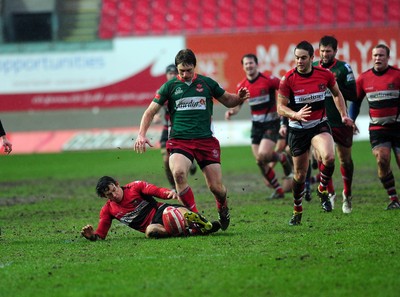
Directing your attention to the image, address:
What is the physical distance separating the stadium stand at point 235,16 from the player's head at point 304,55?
20.7 meters

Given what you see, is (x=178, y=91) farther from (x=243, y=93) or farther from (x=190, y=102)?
(x=243, y=93)

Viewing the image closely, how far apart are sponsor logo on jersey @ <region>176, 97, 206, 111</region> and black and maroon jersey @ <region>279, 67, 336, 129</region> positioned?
1166 mm

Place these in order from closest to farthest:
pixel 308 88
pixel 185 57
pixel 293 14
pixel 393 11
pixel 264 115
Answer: pixel 185 57 < pixel 308 88 < pixel 264 115 < pixel 393 11 < pixel 293 14

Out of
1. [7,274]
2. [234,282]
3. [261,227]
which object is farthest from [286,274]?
[261,227]

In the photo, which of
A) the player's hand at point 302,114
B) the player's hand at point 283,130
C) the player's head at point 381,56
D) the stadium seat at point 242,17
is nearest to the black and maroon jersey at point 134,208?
the player's hand at point 302,114

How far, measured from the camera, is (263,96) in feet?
53.1

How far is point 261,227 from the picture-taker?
38.6ft

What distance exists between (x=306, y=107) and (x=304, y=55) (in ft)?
2.29

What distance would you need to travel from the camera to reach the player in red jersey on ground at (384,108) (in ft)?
43.7

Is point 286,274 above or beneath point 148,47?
beneath

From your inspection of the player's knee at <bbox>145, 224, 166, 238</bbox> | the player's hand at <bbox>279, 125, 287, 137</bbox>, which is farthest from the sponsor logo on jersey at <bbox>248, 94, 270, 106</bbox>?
the player's knee at <bbox>145, 224, 166, 238</bbox>

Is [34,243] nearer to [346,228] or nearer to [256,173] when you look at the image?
[346,228]

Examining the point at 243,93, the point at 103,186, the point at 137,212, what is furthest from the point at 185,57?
the point at 137,212

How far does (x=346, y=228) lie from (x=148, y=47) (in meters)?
22.2
